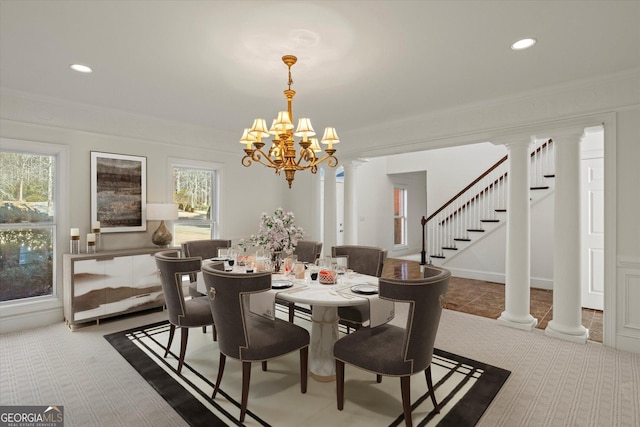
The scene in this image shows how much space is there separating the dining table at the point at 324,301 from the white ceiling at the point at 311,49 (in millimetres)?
1856

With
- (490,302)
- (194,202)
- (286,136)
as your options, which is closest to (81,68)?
(286,136)

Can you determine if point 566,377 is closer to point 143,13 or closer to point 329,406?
point 329,406

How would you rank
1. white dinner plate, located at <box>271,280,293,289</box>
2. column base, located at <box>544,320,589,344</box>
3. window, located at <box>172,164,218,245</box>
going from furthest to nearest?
window, located at <box>172,164,218,245</box>, column base, located at <box>544,320,589,344</box>, white dinner plate, located at <box>271,280,293,289</box>

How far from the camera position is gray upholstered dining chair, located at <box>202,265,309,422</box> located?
6.87ft

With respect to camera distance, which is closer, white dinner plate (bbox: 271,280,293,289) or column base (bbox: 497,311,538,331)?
white dinner plate (bbox: 271,280,293,289)

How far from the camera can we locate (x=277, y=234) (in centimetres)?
299

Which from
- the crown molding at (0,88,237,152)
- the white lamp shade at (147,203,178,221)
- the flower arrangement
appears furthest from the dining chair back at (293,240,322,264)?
the crown molding at (0,88,237,152)

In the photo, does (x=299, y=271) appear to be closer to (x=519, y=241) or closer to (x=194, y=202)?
(x=519, y=241)

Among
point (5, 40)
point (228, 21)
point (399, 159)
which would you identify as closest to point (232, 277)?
point (228, 21)

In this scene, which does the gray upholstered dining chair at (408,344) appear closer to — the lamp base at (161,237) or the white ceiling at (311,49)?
the white ceiling at (311,49)

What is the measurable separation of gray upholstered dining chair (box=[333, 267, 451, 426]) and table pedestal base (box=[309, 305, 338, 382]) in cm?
46

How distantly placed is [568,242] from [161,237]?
4.86m

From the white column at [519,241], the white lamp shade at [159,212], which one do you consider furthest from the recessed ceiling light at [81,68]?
the white column at [519,241]

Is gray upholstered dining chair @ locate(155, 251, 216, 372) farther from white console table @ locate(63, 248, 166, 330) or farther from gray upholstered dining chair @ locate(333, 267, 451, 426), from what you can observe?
white console table @ locate(63, 248, 166, 330)
